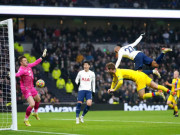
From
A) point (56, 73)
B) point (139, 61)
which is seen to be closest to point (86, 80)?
point (139, 61)

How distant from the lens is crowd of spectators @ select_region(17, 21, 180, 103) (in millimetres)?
34594

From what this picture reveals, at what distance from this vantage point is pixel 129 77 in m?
17.3

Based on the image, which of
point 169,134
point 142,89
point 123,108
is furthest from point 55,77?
point 169,134

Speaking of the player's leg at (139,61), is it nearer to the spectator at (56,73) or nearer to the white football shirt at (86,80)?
the white football shirt at (86,80)

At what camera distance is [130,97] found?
1348 inches

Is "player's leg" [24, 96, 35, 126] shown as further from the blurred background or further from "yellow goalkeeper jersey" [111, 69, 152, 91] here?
the blurred background

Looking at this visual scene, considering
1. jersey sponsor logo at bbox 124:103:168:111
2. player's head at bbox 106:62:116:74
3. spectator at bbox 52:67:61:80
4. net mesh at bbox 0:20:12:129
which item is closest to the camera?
net mesh at bbox 0:20:12:129

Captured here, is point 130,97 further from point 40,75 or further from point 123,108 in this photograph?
point 40,75

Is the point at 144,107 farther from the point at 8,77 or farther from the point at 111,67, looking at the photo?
the point at 8,77

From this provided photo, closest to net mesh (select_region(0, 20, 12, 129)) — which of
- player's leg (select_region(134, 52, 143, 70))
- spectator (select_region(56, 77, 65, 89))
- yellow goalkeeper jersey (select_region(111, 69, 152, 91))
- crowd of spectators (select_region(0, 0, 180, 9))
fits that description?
yellow goalkeeper jersey (select_region(111, 69, 152, 91))

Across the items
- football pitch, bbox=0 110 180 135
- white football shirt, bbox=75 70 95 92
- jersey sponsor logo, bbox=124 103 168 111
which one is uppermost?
white football shirt, bbox=75 70 95 92

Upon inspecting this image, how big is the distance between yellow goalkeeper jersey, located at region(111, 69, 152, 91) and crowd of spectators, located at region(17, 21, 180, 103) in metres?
16.1

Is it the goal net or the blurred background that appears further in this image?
the blurred background

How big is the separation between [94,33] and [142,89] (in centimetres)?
2413
